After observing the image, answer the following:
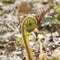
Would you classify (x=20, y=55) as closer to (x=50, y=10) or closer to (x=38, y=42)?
(x=38, y=42)

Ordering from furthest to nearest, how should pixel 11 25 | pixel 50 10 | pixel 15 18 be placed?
1. pixel 50 10
2. pixel 15 18
3. pixel 11 25

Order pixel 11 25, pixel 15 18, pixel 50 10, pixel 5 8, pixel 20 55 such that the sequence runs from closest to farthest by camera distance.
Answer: pixel 20 55, pixel 11 25, pixel 15 18, pixel 50 10, pixel 5 8

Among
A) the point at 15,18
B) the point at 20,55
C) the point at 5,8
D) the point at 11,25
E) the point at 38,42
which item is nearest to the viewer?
the point at 20,55

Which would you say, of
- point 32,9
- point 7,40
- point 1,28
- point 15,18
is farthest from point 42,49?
point 32,9

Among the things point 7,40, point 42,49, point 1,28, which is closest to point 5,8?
point 1,28

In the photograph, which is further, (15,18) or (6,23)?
(15,18)

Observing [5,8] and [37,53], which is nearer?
[37,53]

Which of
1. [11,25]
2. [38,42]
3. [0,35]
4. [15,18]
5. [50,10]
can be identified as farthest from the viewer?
[50,10]

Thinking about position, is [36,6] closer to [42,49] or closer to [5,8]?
A: [5,8]
